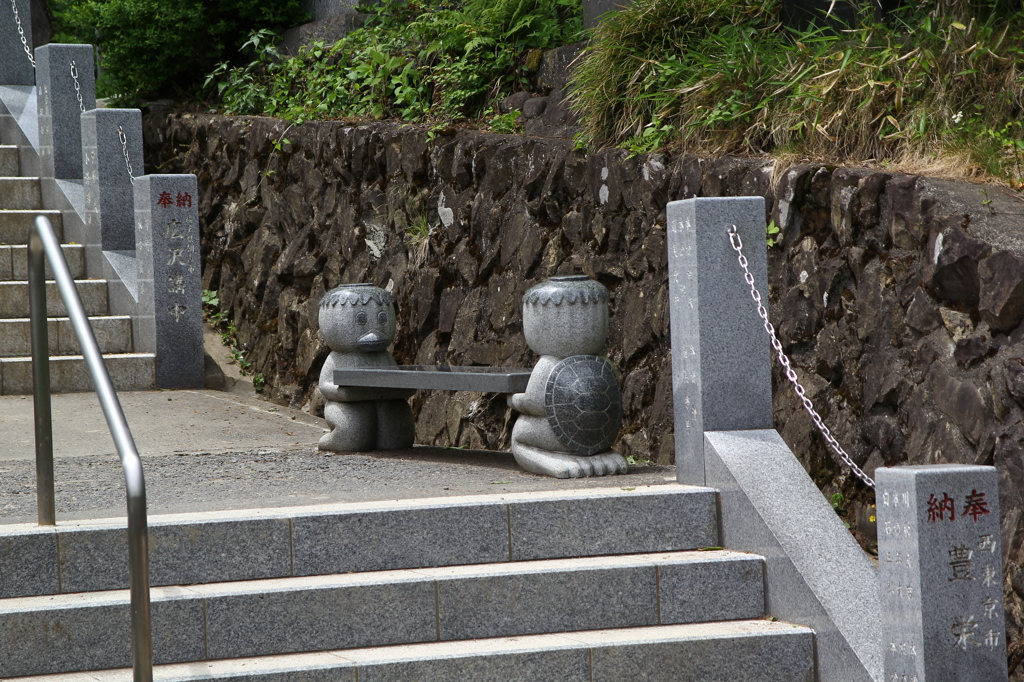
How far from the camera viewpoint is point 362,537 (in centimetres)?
424

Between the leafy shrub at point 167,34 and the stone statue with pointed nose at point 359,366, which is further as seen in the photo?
the leafy shrub at point 167,34

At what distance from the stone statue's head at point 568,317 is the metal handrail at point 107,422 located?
7.27ft

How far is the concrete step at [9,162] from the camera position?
9.73 meters

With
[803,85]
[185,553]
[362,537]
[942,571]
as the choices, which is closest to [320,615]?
[362,537]

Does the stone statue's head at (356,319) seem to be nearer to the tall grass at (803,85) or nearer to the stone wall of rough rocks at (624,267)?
the stone wall of rough rocks at (624,267)

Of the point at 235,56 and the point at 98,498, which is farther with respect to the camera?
the point at 235,56

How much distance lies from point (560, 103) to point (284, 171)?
3.02 meters

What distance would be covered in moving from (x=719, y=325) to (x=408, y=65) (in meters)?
5.46

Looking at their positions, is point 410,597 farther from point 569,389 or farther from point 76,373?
point 76,373

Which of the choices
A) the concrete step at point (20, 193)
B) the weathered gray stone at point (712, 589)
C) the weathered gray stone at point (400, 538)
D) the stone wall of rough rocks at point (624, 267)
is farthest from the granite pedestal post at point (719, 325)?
the concrete step at point (20, 193)

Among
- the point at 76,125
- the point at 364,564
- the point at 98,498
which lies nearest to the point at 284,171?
the point at 76,125

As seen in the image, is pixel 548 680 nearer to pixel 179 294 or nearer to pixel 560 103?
pixel 560 103

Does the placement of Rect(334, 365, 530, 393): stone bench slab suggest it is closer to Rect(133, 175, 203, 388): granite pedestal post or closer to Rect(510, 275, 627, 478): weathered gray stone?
Rect(510, 275, 627, 478): weathered gray stone

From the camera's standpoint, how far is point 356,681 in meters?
3.77
